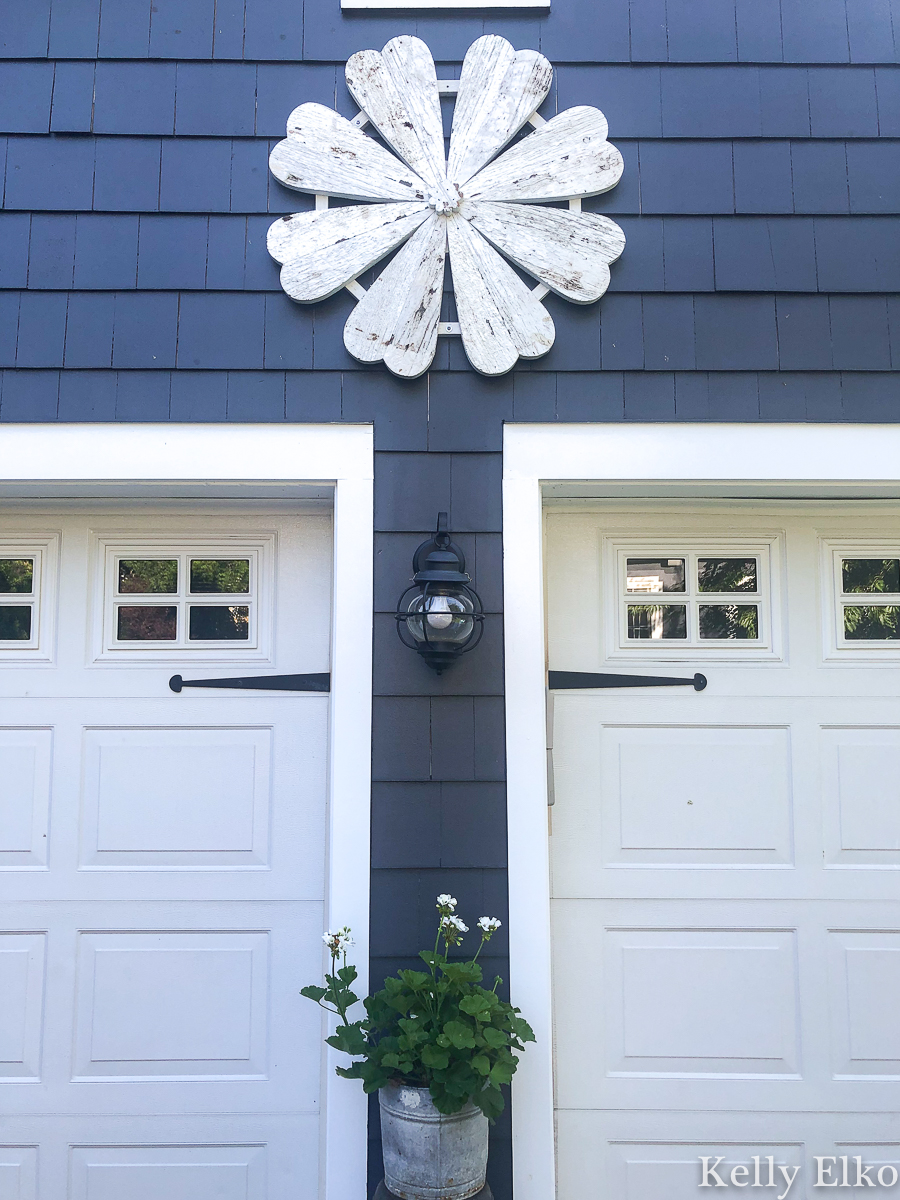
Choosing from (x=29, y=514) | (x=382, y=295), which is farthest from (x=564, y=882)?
(x=29, y=514)

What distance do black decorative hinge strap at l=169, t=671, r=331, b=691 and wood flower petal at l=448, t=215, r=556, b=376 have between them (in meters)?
0.79

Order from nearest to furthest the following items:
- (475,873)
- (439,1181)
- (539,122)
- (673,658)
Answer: (439,1181) < (475,873) < (539,122) < (673,658)

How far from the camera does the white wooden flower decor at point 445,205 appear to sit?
1.92m

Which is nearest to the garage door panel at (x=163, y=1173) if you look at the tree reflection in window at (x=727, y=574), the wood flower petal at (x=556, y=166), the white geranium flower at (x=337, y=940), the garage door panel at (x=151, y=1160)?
the garage door panel at (x=151, y=1160)

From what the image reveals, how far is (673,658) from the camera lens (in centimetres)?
210

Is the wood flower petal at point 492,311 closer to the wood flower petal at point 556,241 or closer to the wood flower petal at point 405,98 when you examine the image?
the wood flower petal at point 556,241

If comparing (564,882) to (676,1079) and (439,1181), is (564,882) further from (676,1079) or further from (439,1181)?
(439,1181)

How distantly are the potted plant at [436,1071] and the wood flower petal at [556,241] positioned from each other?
4.69 feet

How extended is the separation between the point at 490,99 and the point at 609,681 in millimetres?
1328

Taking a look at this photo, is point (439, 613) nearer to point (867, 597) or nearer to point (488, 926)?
point (488, 926)

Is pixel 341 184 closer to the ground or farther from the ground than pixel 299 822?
farther from the ground

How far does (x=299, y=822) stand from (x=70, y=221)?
1.44 m

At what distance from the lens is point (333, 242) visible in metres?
1.93

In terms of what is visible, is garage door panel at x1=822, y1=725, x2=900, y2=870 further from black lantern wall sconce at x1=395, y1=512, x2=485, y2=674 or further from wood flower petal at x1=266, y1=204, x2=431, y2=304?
wood flower petal at x1=266, y1=204, x2=431, y2=304
